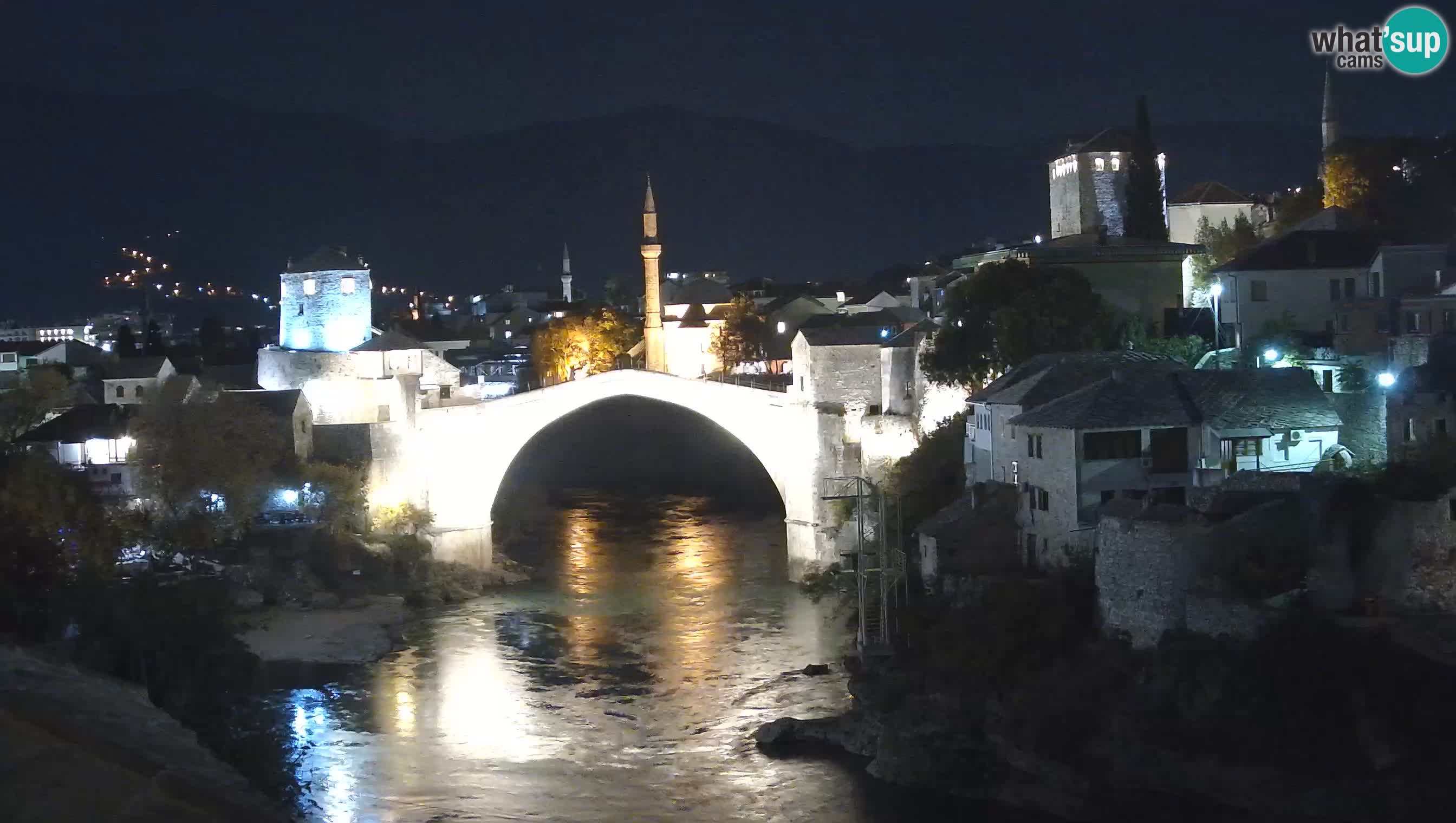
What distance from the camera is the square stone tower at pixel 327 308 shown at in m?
30.2

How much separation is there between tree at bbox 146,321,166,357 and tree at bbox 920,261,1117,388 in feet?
76.2

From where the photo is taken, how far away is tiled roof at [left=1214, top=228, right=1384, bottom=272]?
71.3ft

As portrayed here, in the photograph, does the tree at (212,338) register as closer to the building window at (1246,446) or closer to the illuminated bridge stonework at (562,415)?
the illuminated bridge stonework at (562,415)

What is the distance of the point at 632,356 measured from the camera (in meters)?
38.4

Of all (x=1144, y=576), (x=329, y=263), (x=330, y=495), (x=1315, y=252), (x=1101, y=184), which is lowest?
(x=1144, y=576)

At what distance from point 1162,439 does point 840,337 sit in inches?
347

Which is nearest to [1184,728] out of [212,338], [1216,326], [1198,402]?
[1198,402]

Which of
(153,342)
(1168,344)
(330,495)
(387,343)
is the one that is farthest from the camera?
(153,342)

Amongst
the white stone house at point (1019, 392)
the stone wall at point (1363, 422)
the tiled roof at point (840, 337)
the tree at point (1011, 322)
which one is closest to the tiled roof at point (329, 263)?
the tiled roof at point (840, 337)

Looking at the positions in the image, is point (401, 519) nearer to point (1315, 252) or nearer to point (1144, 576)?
point (1315, 252)

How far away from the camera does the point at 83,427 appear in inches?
1056

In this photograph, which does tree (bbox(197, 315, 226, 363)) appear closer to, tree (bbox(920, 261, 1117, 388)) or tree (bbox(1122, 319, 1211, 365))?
tree (bbox(920, 261, 1117, 388))

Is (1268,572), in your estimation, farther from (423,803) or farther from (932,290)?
(932,290)

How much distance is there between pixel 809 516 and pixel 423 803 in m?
11.1
